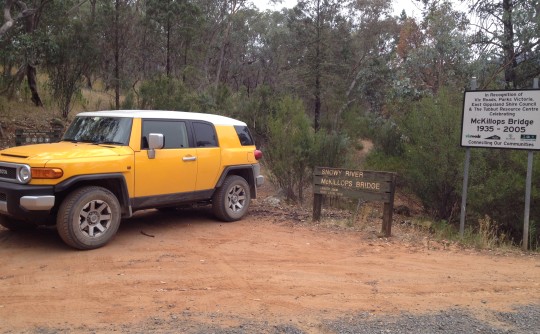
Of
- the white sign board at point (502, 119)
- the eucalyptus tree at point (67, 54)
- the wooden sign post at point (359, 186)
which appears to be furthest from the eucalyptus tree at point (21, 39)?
the white sign board at point (502, 119)

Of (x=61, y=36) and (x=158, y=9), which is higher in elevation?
(x=158, y=9)

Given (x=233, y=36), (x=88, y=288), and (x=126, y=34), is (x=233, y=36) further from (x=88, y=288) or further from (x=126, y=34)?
(x=88, y=288)

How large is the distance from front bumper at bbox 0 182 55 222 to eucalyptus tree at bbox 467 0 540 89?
13.4 metres

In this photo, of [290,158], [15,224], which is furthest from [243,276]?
[290,158]

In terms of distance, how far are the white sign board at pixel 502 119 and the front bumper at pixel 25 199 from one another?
6397mm

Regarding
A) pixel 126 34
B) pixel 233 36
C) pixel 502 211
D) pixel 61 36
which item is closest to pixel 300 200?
pixel 502 211

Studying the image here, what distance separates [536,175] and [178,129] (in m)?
7.70

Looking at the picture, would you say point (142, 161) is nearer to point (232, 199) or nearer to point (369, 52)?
point (232, 199)

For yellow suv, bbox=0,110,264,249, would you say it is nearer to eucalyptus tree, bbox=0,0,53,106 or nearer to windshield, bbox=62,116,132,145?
windshield, bbox=62,116,132,145

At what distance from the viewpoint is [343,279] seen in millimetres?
5910

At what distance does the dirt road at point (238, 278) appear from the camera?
4.79m

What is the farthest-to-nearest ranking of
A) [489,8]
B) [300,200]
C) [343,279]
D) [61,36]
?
[61,36] → [489,8] → [300,200] → [343,279]

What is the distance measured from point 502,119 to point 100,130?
20.4 feet

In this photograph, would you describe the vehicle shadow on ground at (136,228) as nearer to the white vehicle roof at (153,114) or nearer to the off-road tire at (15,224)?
the off-road tire at (15,224)
